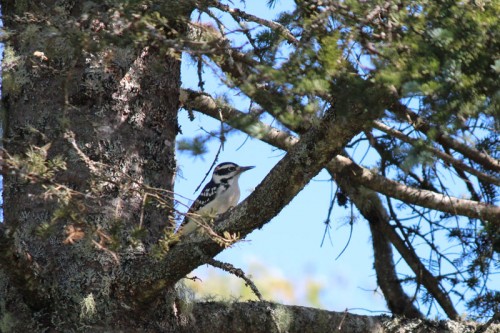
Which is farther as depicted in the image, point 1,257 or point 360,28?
point 1,257

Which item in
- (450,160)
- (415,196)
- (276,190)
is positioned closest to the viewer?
(276,190)

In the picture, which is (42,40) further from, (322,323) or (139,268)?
(322,323)

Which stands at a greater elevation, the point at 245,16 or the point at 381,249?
the point at 381,249

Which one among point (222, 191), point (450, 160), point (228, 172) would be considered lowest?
point (450, 160)

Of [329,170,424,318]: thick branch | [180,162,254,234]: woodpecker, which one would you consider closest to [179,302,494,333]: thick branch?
[329,170,424,318]: thick branch

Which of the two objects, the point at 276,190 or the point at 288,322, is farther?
the point at 288,322

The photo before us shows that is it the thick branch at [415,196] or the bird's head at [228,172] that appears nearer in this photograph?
the thick branch at [415,196]

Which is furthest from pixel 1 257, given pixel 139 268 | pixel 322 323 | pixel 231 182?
pixel 231 182

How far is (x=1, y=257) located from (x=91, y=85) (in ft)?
3.82

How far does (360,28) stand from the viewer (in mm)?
3186

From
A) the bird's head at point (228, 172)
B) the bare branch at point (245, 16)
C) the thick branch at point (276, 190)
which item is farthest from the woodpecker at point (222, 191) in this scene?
the bare branch at point (245, 16)

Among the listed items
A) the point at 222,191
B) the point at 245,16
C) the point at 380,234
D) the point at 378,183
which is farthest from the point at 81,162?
the point at 222,191

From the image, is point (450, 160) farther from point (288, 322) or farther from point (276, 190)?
point (276, 190)

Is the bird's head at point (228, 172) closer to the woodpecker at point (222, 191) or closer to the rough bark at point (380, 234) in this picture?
the woodpecker at point (222, 191)
